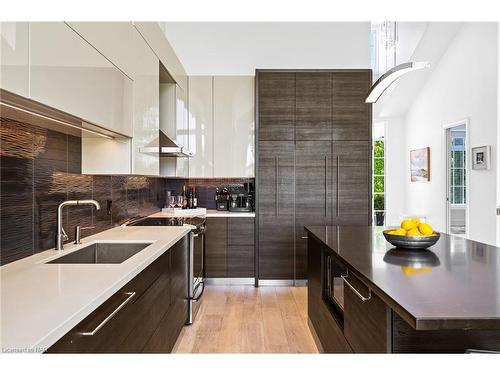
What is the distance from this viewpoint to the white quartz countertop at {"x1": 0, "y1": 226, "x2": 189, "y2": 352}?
2.98ft

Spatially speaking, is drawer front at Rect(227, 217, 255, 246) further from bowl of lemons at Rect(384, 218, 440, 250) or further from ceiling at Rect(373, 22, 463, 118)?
ceiling at Rect(373, 22, 463, 118)

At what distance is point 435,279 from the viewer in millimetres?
1426

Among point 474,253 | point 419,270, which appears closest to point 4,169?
point 419,270

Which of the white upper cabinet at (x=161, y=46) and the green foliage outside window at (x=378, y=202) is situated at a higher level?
the white upper cabinet at (x=161, y=46)

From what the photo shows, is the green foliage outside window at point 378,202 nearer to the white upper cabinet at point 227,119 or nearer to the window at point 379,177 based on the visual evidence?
the window at point 379,177

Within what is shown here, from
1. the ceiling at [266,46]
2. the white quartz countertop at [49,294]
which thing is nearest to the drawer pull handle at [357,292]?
the white quartz countertop at [49,294]

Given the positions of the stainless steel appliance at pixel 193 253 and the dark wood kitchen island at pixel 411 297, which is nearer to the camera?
the dark wood kitchen island at pixel 411 297

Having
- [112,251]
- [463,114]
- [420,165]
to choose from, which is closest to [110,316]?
[112,251]

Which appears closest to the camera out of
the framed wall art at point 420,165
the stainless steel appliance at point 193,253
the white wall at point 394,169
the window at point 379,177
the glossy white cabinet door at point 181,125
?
the stainless steel appliance at point 193,253

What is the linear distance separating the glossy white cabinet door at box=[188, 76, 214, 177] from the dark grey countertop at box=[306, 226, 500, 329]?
2.51 meters

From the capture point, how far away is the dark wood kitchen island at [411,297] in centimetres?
109

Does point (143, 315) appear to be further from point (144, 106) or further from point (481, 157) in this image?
point (481, 157)

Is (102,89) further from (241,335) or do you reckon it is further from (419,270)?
(241,335)

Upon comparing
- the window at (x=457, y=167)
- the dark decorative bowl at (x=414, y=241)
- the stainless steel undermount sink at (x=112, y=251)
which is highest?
the window at (x=457, y=167)
